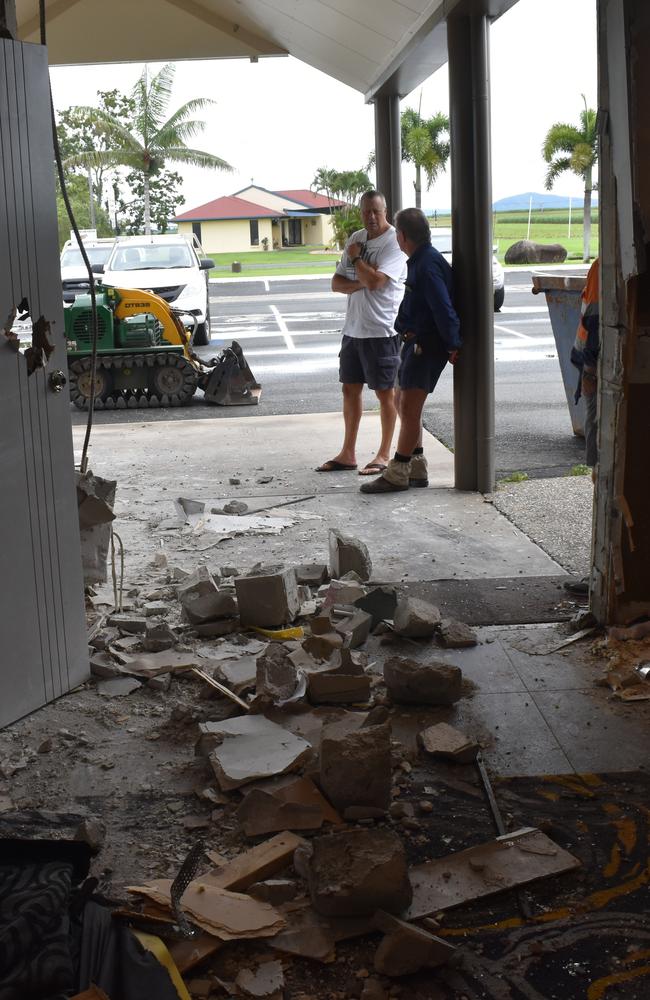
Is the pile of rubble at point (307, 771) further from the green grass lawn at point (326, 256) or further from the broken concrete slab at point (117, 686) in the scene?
the green grass lawn at point (326, 256)

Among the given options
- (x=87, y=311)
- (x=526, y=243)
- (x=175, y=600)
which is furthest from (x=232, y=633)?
(x=526, y=243)

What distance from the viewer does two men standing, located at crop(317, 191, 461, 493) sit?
24.3ft

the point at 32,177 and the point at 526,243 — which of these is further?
the point at 526,243

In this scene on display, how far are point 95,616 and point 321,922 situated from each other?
2705mm

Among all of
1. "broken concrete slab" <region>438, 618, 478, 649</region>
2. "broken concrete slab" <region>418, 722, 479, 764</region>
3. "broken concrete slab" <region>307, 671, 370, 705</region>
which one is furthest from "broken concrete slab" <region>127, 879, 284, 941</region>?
"broken concrete slab" <region>438, 618, 478, 649</region>

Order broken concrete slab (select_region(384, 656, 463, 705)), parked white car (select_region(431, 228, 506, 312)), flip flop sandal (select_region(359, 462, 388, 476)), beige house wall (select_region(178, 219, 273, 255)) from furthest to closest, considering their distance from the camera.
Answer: beige house wall (select_region(178, 219, 273, 255)) → parked white car (select_region(431, 228, 506, 312)) → flip flop sandal (select_region(359, 462, 388, 476)) → broken concrete slab (select_region(384, 656, 463, 705))

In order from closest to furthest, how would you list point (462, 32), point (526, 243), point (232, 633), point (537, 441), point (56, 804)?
1. point (56, 804)
2. point (232, 633)
3. point (462, 32)
4. point (537, 441)
5. point (526, 243)

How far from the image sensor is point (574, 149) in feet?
166

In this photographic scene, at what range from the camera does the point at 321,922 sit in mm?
2832

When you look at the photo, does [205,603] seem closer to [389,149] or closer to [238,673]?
[238,673]

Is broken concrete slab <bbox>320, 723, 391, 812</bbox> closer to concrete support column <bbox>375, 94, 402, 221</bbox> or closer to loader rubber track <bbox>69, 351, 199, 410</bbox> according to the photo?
concrete support column <bbox>375, 94, 402, 221</bbox>

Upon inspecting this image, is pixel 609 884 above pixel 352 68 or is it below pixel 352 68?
below

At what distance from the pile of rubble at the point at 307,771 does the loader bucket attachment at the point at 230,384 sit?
7050 millimetres

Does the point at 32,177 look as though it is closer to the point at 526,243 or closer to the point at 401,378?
the point at 401,378
